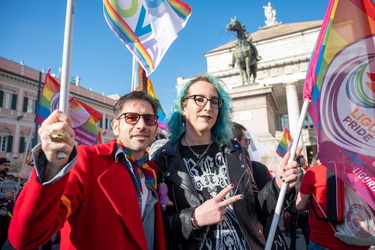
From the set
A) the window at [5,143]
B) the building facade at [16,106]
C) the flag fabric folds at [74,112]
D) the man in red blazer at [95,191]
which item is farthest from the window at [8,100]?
the man in red blazer at [95,191]

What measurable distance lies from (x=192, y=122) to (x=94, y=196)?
88 centimetres

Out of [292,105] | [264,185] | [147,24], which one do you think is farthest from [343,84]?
[292,105]

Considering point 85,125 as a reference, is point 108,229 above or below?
below

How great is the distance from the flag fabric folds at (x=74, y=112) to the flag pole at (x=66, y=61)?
215 inches

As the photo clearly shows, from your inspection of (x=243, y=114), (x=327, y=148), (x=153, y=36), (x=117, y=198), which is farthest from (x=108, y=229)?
(x=243, y=114)

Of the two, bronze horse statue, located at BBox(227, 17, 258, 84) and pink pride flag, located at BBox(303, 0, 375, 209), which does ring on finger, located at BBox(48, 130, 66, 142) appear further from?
bronze horse statue, located at BBox(227, 17, 258, 84)

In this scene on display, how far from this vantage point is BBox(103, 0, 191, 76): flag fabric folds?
3.70 meters

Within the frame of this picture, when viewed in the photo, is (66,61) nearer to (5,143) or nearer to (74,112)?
(74,112)

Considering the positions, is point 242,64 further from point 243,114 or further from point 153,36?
point 153,36

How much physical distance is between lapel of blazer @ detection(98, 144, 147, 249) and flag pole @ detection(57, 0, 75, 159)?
1.45ft

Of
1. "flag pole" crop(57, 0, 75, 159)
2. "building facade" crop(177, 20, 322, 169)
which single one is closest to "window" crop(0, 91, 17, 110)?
"building facade" crop(177, 20, 322, 169)

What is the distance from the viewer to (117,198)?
1.31 metres

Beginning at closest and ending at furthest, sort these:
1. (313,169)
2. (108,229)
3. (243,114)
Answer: (108,229)
(313,169)
(243,114)

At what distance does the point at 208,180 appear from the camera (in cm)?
171
